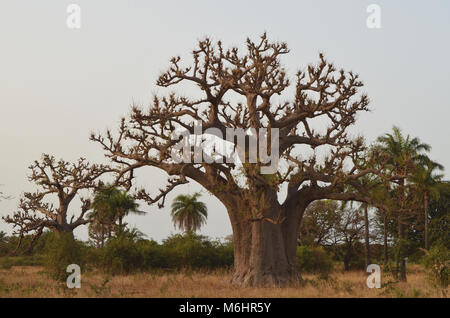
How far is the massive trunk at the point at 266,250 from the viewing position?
58.9 ft

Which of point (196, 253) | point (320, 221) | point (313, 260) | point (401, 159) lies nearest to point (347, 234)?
point (320, 221)

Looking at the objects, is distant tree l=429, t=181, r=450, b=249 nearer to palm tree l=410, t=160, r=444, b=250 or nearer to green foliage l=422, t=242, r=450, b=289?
palm tree l=410, t=160, r=444, b=250

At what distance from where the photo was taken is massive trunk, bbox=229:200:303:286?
18.0 metres

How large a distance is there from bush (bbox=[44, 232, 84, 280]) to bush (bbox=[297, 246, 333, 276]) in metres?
13.9

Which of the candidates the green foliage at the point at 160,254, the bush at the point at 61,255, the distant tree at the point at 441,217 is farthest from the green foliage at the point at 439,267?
the distant tree at the point at 441,217

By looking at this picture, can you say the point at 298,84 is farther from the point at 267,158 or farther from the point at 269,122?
the point at 267,158

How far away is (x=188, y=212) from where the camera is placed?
46.1m

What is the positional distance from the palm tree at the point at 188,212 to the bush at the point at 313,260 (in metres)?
17.6

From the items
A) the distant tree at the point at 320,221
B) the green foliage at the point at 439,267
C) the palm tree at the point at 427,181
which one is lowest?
the green foliage at the point at 439,267

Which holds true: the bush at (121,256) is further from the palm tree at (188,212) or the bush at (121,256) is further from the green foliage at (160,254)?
the palm tree at (188,212)

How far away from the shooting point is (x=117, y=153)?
61.9ft
